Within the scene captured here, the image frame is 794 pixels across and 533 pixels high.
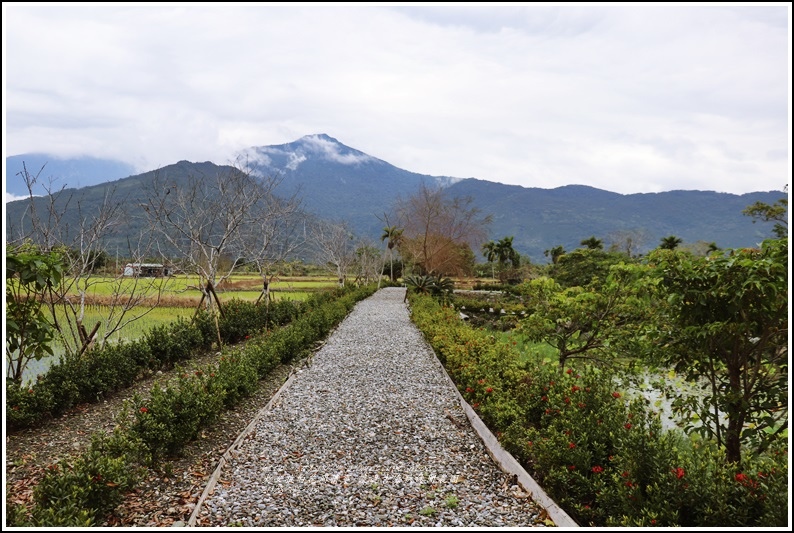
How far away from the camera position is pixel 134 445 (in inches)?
136

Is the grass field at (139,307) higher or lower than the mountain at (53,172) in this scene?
lower

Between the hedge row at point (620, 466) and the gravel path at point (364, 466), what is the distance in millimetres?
342

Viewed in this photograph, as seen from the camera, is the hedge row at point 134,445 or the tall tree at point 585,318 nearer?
the hedge row at point 134,445

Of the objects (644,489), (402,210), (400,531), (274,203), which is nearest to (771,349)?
(644,489)

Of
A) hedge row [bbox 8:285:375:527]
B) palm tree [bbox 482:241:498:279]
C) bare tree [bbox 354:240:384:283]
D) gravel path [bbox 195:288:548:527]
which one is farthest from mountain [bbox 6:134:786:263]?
hedge row [bbox 8:285:375:527]

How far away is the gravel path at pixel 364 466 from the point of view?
10.6 feet

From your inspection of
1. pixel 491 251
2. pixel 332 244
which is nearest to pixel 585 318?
pixel 332 244

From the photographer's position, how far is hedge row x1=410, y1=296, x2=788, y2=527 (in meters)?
2.38

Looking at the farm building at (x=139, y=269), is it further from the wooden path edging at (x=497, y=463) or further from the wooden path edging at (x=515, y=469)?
the wooden path edging at (x=515, y=469)

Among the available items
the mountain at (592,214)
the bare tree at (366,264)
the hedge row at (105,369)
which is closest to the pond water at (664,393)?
the hedge row at (105,369)

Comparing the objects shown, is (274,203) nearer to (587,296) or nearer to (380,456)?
(587,296)

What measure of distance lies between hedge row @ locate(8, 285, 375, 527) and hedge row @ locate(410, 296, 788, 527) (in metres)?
2.74

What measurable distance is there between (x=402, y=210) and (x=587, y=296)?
23.3m

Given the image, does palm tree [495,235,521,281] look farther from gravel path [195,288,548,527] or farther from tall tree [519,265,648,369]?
gravel path [195,288,548,527]
